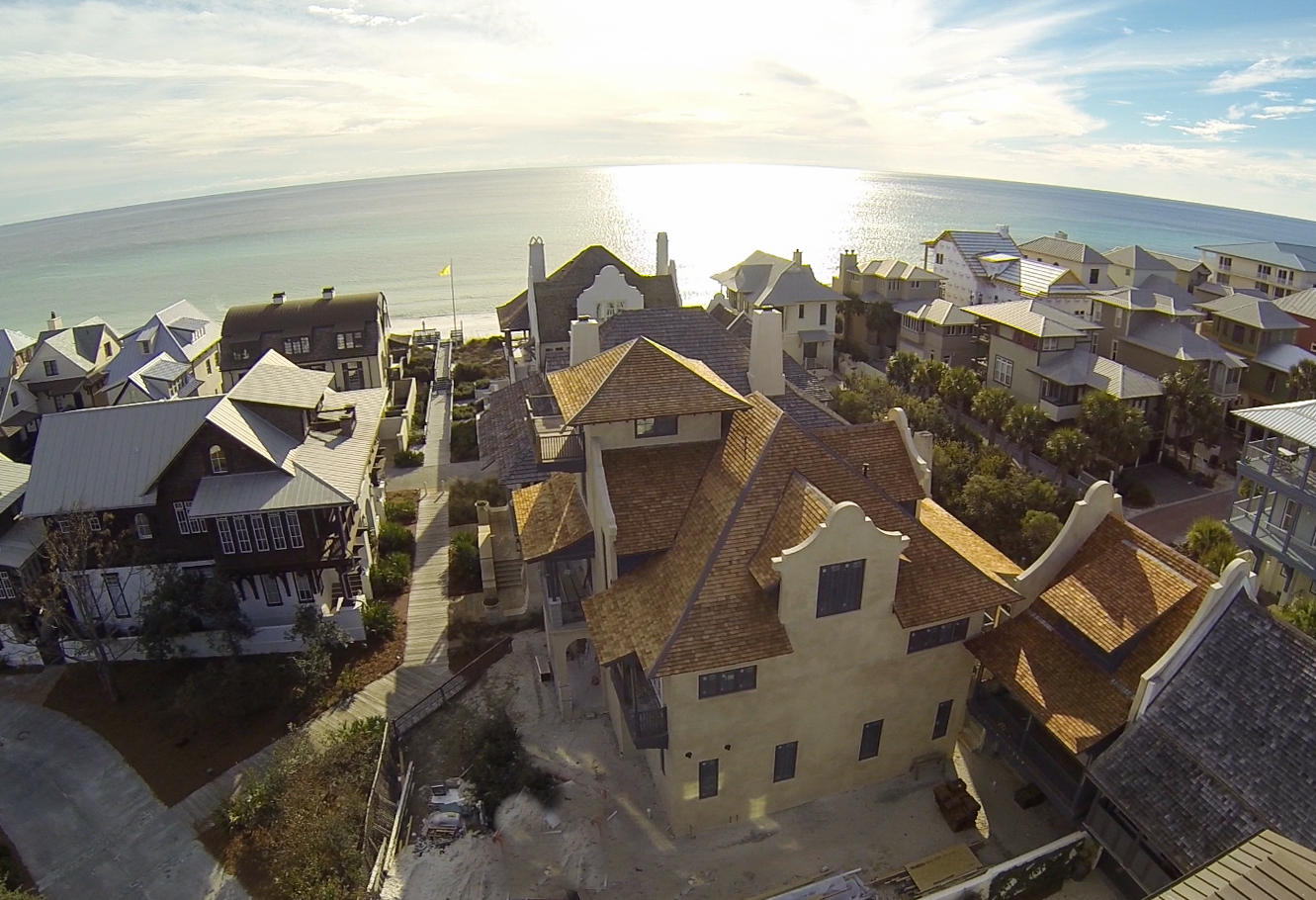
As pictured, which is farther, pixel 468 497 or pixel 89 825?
pixel 468 497

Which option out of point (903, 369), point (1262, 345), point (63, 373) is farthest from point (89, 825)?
point (1262, 345)

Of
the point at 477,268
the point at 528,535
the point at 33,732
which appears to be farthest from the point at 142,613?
the point at 477,268

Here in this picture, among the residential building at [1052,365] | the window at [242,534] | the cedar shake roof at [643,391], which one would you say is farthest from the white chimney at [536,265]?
→ the residential building at [1052,365]

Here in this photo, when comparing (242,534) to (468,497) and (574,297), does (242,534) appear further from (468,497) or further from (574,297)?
(574,297)

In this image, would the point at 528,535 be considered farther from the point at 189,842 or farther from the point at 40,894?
the point at 40,894

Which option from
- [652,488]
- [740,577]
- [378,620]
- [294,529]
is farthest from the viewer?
[378,620]

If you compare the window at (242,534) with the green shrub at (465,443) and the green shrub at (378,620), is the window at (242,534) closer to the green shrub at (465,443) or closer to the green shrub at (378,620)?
the green shrub at (378,620)
